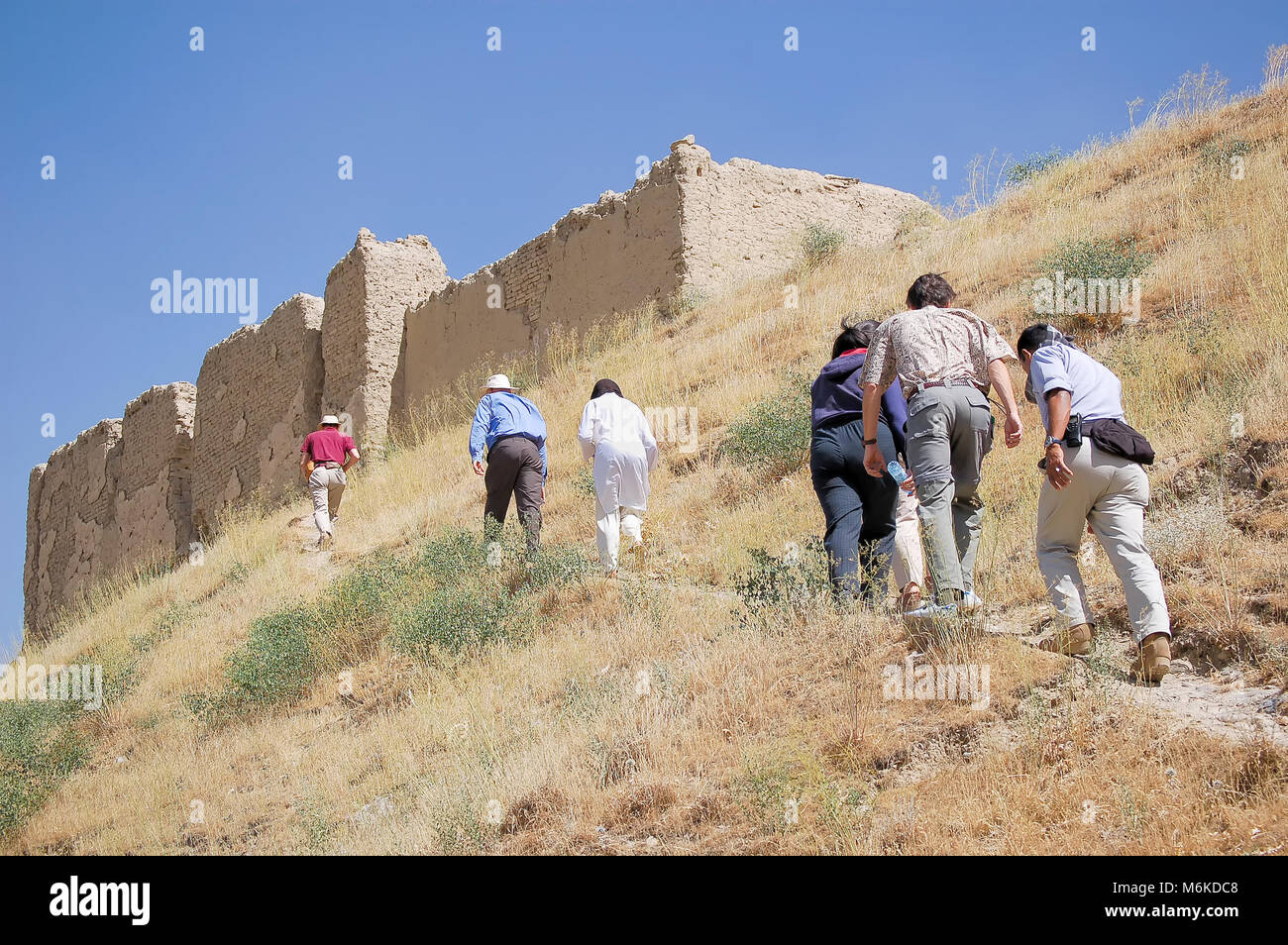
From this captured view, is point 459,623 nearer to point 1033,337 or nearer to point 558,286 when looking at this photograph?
point 1033,337

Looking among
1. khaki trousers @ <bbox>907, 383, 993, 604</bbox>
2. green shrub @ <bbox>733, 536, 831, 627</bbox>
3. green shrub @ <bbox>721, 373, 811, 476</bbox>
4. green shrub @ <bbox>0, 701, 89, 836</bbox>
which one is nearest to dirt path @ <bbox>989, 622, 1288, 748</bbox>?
khaki trousers @ <bbox>907, 383, 993, 604</bbox>

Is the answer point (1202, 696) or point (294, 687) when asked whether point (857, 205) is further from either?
point (1202, 696)

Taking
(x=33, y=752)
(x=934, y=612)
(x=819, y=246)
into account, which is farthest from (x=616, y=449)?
(x=819, y=246)

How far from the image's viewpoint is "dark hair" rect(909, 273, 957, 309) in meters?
4.86

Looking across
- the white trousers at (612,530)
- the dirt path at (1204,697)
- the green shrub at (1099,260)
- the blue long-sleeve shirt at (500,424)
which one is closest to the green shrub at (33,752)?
→ the blue long-sleeve shirt at (500,424)

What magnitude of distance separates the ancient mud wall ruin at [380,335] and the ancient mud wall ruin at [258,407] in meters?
0.03

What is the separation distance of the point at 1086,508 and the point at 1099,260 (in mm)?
5604

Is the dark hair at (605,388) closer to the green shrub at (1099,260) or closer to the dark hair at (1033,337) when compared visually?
the dark hair at (1033,337)

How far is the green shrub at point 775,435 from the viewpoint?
8367 mm

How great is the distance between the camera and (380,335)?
53.4 ft

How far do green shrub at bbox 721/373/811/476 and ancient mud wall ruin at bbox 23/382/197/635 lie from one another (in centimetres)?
1246

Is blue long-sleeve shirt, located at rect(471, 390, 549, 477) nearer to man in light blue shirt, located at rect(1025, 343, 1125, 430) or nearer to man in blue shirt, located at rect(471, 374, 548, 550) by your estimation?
man in blue shirt, located at rect(471, 374, 548, 550)

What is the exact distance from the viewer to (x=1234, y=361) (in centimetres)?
677
